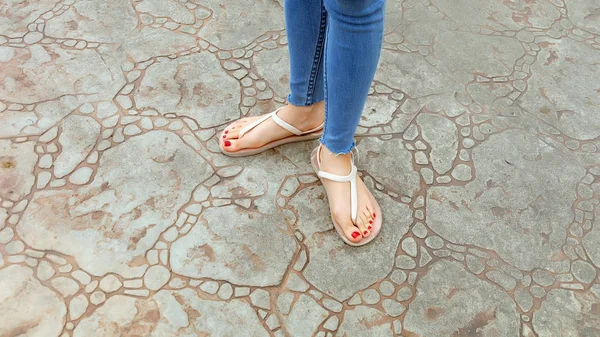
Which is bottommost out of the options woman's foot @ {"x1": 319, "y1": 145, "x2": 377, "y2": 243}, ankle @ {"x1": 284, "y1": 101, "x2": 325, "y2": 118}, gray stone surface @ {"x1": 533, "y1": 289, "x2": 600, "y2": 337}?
gray stone surface @ {"x1": 533, "y1": 289, "x2": 600, "y2": 337}

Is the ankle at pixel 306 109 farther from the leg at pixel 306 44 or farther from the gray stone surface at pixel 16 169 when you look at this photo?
the gray stone surface at pixel 16 169

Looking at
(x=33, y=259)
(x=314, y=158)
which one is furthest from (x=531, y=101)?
(x=33, y=259)

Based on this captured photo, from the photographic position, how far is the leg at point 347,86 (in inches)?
29.5

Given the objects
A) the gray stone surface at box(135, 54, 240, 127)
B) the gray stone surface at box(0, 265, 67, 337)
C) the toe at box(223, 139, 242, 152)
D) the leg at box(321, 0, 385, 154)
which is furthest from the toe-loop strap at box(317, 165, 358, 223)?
the gray stone surface at box(0, 265, 67, 337)

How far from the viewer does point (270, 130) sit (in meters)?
1.13

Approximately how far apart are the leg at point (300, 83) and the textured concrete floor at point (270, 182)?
0.06 meters

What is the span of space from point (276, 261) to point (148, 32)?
0.82 metres

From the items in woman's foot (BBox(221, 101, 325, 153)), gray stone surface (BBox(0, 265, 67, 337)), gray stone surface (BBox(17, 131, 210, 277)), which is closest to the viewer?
gray stone surface (BBox(0, 265, 67, 337))

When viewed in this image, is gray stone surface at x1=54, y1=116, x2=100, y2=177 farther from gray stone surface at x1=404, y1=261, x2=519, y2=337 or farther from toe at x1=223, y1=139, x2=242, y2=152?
gray stone surface at x1=404, y1=261, x2=519, y2=337

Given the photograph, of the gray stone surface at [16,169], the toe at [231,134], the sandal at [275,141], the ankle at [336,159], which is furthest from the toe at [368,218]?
the gray stone surface at [16,169]

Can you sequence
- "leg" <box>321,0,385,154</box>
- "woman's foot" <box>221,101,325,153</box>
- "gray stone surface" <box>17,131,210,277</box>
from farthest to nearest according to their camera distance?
"woman's foot" <box>221,101,325,153</box>
"gray stone surface" <box>17,131,210,277</box>
"leg" <box>321,0,385,154</box>

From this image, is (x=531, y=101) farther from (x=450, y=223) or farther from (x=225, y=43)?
(x=225, y=43)

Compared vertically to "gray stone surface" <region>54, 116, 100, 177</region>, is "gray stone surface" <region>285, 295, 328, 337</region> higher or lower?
lower

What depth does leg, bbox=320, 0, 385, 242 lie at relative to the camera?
750 mm
